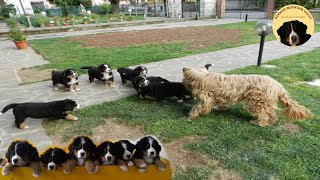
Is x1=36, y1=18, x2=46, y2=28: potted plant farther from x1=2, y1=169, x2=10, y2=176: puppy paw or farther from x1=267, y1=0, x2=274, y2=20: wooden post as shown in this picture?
x1=2, y1=169, x2=10, y2=176: puppy paw

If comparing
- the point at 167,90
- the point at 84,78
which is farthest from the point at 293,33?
the point at 84,78

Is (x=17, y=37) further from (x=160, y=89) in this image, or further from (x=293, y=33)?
(x=293, y=33)

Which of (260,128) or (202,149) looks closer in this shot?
(202,149)

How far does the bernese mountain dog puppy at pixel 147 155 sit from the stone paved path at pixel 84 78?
2.16 meters

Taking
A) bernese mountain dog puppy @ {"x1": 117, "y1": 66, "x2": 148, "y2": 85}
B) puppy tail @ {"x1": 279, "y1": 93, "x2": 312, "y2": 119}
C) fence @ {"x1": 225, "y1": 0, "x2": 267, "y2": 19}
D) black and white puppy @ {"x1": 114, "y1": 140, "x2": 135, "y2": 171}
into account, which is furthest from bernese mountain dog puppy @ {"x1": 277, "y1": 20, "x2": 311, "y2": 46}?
fence @ {"x1": 225, "y1": 0, "x2": 267, "y2": 19}

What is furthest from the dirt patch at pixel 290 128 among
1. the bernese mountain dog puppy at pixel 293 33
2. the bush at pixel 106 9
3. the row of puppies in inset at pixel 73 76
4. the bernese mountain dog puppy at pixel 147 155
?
the bush at pixel 106 9

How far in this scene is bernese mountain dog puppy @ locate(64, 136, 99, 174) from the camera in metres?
2.67

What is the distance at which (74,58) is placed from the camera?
10.3 meters

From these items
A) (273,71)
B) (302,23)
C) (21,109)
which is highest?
(302,23)

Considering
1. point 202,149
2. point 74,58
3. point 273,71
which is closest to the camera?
point 202,149

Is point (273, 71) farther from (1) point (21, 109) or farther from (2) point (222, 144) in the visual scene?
(1) point (21, 109)

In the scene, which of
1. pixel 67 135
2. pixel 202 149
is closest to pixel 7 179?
pixel 67 135

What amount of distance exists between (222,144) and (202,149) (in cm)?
35

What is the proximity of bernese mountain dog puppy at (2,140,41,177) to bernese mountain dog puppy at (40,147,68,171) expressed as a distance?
0.07 m
